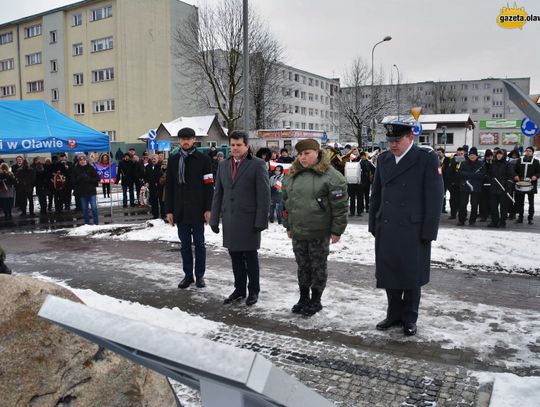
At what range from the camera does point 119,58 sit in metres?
45.4

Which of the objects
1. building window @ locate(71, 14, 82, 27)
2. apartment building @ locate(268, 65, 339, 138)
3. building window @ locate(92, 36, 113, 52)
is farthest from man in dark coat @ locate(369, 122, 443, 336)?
apartment building @ locate(268, 65, 339, 138)

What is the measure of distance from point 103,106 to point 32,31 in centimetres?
1270

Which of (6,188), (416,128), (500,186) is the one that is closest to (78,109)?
(6,188)

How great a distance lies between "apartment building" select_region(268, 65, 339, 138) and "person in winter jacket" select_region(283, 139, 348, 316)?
75.4m

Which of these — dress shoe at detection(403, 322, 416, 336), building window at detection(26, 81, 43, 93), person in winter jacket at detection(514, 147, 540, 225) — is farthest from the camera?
building window at detection(26, 81, 43, 93)

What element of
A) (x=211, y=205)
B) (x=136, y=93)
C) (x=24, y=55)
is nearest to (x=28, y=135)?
(x=211, y=205)

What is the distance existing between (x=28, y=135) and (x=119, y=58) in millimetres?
33175

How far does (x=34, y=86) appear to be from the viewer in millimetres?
52344

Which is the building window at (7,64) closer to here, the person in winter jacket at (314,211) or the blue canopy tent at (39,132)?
the blue canopy tent at (39,132)

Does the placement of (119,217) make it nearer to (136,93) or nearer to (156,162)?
(156,162)

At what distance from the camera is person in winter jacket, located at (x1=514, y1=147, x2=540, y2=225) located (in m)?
13.3

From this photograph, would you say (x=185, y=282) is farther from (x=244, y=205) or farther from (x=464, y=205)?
(x=464, y=205)

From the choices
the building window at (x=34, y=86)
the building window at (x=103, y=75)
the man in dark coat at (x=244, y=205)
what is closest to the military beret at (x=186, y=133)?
the man in dark coat at (x=244, y=205)

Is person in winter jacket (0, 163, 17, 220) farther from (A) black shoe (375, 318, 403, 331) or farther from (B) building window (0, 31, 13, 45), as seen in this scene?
(B) building window (0, 31, 13, 45)
